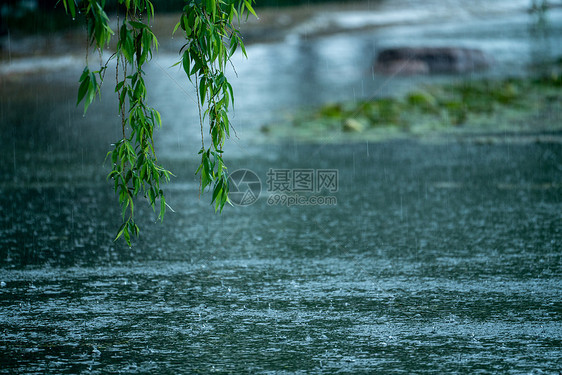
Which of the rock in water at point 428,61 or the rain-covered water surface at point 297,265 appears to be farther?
the rock in water at point 428,61

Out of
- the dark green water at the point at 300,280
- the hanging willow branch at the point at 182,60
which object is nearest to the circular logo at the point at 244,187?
the dark green water at the point at 300,280

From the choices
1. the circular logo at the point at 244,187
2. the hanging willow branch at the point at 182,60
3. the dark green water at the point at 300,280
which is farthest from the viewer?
the circular logo at the point at 244,187

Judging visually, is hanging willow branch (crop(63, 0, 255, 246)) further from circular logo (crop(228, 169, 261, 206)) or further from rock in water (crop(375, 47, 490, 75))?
rock in water (crop(375, 47, 490, 75))

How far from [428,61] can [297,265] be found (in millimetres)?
13473

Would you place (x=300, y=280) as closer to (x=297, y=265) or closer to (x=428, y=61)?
(x=297, y=265)

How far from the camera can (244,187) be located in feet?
29.5

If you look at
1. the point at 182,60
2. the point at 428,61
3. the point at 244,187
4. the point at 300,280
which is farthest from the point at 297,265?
the point at 428,61

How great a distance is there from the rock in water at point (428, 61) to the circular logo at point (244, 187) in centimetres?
962

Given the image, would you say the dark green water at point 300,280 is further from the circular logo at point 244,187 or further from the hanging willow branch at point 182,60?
the hanging willow branch at point 182,60

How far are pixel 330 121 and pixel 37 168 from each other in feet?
14.8

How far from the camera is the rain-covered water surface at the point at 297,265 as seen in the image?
455cm

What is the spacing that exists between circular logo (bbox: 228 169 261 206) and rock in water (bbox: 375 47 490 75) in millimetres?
9619

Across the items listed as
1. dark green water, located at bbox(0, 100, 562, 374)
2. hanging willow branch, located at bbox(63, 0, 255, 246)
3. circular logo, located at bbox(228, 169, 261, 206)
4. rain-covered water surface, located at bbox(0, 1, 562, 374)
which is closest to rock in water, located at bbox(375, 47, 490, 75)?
rain-covered water surface, located at bbox(0, 1, 562, 374)

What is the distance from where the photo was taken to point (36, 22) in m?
26.1
